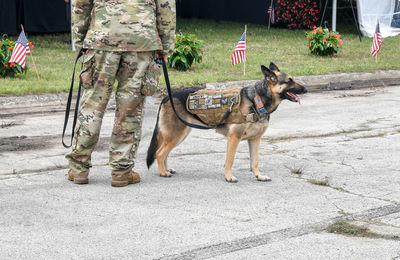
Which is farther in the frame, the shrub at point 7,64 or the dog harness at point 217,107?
the shrub at point 7,64

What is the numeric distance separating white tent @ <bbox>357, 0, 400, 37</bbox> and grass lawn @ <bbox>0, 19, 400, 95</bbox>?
56cm

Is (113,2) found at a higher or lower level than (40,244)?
higher

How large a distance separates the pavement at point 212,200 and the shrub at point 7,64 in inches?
114

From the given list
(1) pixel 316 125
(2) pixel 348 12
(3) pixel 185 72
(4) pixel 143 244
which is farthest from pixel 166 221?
(2) pixel 348 12

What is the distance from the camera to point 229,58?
15617mm

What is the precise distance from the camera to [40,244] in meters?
4.45

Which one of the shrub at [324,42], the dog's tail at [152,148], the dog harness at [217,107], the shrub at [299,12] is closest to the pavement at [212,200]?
the dog's tail at [152,148]

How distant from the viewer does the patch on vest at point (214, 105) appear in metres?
6.11

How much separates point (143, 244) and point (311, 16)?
60.8ft

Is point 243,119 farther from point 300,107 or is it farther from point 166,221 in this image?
point 300,107

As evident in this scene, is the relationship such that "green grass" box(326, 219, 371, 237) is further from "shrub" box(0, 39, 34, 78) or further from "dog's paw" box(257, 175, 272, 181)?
"shrub" box(0, 39, 34, 78)

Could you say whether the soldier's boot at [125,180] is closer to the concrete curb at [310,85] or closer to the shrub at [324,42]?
the concrete curb at [310,85]

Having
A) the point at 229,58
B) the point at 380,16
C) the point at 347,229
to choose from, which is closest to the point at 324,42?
the point at 229,58

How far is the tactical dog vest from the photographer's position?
611 centimetres
